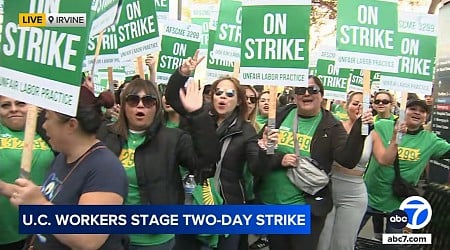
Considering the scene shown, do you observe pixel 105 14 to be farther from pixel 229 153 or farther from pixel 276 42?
pixel 229 153

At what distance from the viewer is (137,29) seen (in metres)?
3.14

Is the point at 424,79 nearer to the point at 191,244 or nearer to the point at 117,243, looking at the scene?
the point at 191,244

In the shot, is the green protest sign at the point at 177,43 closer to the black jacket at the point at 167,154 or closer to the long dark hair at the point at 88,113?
the black jacket at the point at 167,154

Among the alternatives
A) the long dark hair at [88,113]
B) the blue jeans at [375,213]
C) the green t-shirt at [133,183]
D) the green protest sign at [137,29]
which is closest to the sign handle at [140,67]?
the green protest sign at [137,29]

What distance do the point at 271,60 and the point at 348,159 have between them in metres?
0.61

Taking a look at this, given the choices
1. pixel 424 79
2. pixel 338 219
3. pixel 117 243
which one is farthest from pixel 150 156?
pixel 424 79

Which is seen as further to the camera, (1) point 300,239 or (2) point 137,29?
(2) point 137,29

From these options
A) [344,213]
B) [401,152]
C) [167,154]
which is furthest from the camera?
[344,213]

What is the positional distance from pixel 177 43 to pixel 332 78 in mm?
1016

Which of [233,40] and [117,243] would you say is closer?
[117,243]

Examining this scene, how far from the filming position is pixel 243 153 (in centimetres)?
302

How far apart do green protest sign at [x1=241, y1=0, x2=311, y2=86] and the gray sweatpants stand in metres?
0.67

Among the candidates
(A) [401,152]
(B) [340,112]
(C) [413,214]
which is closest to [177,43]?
(B) [340,112]

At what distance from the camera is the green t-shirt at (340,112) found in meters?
3.67
